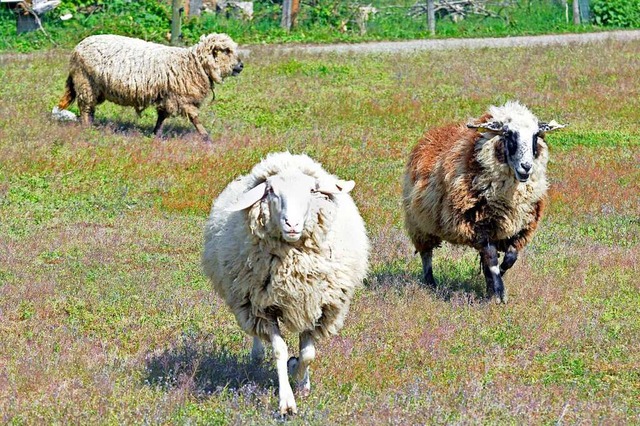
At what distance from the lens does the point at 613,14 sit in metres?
30.4

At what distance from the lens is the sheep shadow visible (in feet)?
23.0

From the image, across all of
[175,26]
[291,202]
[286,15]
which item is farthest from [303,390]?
[286,15]

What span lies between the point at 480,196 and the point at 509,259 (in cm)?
64

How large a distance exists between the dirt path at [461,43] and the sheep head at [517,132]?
14728 millimetres

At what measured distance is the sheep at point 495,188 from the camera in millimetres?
9648

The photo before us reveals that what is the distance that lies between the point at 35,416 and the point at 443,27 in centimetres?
2466

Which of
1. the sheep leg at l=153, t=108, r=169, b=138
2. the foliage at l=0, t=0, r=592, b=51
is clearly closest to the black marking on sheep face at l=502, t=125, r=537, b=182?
the sheep leg at l=153, t=108, r=169, b=138

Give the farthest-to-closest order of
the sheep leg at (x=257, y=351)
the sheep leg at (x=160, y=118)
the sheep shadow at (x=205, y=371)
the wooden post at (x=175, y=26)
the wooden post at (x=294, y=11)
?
the wooden post at (x=294, y=11), the wooden post at (x=175, y=26), the sheep leg at (x=160, y=118), the sheep leg at (x=257, y=351), the sheep shadow at (x=205, y=371)

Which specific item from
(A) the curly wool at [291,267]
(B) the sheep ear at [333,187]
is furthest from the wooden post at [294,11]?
(B) the sheep ear at [333,187]

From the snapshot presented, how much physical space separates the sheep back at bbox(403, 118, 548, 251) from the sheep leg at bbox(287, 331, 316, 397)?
320 centimetres

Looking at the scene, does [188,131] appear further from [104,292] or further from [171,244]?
[104,292]

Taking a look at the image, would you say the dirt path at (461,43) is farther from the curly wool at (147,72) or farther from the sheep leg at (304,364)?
the sheep leg at (304,364)

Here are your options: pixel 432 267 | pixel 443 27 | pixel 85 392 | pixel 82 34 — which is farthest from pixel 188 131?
pixel 443 27

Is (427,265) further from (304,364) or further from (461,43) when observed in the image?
(461,43)
